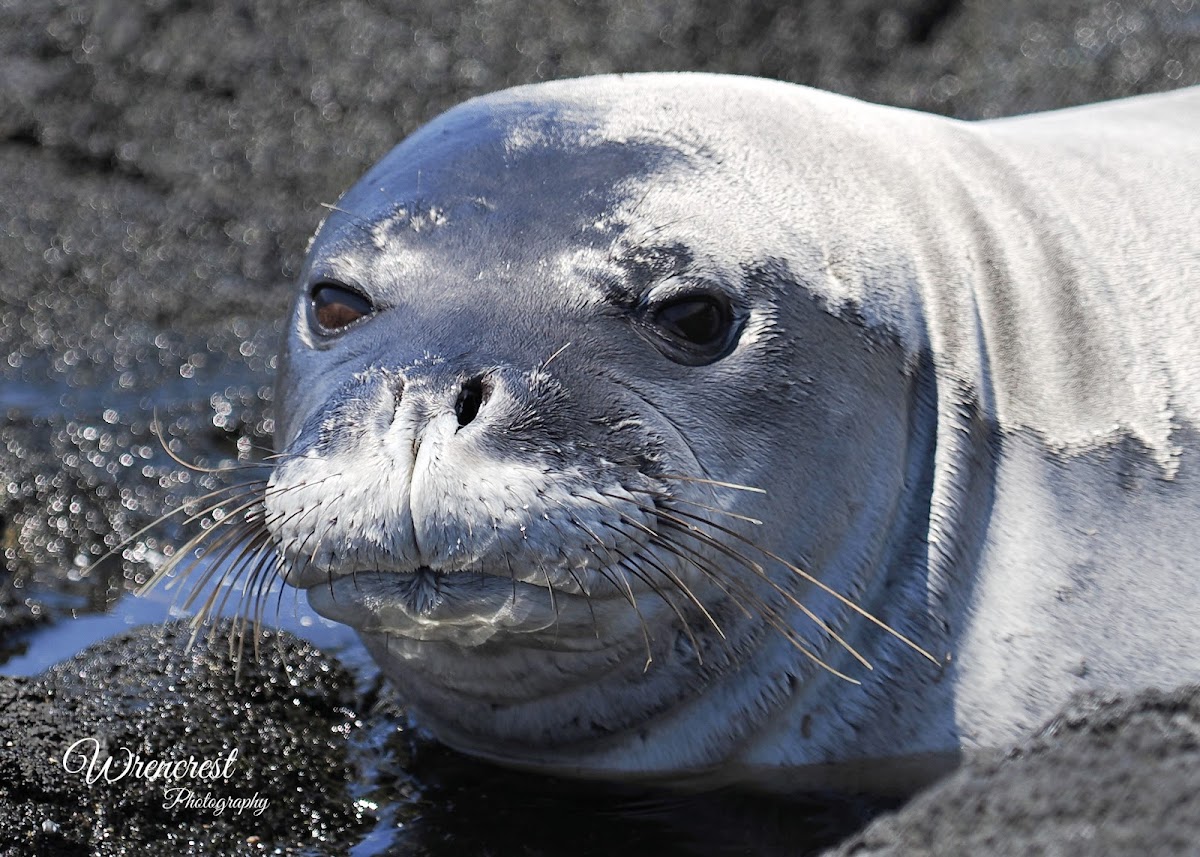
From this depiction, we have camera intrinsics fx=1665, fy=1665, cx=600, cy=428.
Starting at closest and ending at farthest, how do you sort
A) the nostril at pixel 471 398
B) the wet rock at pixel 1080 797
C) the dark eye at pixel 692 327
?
the wet rock at pixel 1080 797 < the nostril at pixel 471 398 < the dark eye at pixel 692 327

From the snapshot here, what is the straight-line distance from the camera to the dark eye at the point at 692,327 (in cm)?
318

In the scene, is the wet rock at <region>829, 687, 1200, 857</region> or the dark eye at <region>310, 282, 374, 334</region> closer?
the wet rock at <region>829, 687, 1200, 857</region>

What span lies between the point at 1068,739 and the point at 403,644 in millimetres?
1372

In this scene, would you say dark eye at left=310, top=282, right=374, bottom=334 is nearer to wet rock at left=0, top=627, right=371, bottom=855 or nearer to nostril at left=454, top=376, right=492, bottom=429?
nostril at left=454, top=376, right=492, bottom=429

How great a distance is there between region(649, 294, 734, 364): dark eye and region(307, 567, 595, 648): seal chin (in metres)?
0.53

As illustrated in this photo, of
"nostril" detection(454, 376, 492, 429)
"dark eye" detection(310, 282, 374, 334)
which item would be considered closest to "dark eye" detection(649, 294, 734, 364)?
"nostril" detection(454, 376, 492, 429)

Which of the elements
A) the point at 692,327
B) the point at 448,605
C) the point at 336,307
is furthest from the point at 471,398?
the point at 336,307

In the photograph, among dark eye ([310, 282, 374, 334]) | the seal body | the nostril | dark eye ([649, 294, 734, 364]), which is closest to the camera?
the nostril

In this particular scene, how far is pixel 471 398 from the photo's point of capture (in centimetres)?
287

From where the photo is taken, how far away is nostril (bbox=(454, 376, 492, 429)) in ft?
9.32

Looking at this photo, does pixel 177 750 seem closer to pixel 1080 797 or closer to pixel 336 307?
pixel 336 307

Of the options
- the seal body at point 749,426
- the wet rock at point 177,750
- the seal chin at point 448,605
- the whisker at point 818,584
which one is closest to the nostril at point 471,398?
the seal body at point 749,426

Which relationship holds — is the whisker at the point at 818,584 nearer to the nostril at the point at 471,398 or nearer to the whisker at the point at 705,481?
the whisker at the point at 705,481

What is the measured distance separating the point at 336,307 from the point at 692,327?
2.43 ft
